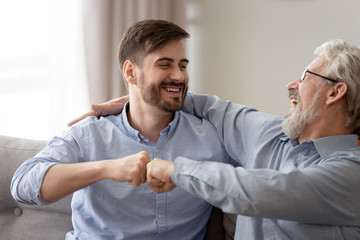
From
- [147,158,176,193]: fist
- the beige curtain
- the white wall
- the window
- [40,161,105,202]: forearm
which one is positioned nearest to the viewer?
[147,158,176,193]: fist

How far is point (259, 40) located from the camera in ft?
10.3

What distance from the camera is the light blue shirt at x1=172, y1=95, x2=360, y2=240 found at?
1169 millimetres

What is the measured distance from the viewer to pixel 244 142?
160 cm

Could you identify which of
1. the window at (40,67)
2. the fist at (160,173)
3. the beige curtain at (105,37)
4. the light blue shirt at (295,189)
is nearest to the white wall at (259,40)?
the beige curtain at (105,37)

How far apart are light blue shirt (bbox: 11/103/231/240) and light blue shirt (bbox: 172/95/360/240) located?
0.29 m

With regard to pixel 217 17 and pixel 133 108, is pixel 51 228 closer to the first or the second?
pixel 133 108

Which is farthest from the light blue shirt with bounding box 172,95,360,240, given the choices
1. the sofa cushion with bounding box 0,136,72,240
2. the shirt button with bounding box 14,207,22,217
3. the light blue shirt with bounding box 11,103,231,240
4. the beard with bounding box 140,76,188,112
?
the shirt button with bounding box 14,207,22,217

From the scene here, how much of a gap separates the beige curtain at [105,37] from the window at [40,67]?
53mm

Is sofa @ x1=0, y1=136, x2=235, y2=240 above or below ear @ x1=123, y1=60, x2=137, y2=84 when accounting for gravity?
below

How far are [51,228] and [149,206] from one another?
20.4 inches

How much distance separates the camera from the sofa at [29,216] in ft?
5.94

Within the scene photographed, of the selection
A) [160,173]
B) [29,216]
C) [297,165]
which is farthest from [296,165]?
[29,216]

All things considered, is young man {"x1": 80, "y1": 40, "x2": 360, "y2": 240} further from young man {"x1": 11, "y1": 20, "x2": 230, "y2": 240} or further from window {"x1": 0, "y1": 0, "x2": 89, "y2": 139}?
window {"x1": 0, "y1": 0, "x2": 89, "y2": 139}

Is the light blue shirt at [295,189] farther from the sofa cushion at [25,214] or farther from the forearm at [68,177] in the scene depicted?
the sofa cushion at [25,214]
